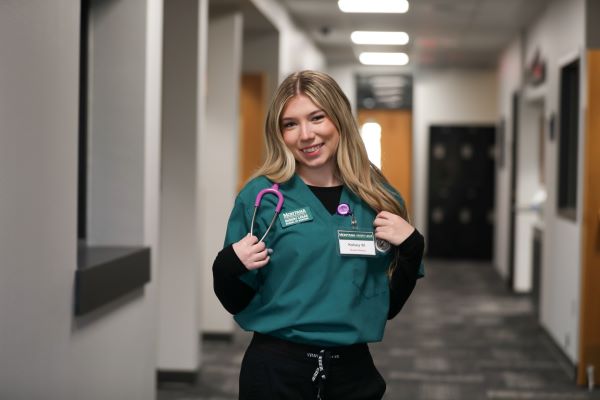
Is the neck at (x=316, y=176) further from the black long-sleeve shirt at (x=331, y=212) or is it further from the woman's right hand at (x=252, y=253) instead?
the woman's right hand at (x=252, y=253)

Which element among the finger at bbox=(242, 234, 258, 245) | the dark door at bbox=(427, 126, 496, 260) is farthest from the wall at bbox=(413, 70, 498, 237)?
the finger at bbox=(242, 234, 258, 245)

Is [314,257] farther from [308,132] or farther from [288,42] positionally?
[288,42]

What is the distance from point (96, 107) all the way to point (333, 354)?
6.80 feet

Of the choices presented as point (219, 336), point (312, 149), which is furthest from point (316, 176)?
point (219, 336)

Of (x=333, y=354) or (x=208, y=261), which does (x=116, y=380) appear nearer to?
(x=333, y=354)

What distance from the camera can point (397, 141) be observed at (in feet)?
39.8

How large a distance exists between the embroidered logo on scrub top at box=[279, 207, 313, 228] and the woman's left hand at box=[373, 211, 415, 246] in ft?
0.46

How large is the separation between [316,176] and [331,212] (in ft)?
0.29

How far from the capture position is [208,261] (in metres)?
6.09

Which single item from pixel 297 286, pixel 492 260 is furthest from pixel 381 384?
pixel 492 260

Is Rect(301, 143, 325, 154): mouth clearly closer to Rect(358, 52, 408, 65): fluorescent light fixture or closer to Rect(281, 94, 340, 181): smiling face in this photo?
Rect(281, 94, 340, 181): smiling face

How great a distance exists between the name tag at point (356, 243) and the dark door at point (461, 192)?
10.2 metres

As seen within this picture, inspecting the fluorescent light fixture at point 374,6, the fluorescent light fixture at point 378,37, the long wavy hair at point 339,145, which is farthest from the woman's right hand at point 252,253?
the fluorescent light fixture at point 378,37

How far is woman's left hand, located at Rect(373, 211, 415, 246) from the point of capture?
1812 mm
